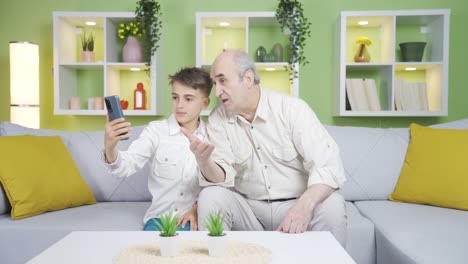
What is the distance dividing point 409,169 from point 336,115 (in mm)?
1169

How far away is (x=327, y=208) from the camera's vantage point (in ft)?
5.97

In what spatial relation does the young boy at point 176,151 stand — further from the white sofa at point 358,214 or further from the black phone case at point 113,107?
the black phone case at point 113,107

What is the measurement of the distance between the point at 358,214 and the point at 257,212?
0.54m

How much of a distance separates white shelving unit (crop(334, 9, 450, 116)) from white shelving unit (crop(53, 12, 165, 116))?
4.48ft

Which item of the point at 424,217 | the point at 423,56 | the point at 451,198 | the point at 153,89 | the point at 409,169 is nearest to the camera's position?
the point at 424,217

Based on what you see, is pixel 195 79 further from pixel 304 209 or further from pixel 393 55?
pixel 393 55

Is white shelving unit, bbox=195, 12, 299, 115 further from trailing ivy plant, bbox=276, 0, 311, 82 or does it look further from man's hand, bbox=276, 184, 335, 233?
man's hand, bbox=276, 184, 335, 233

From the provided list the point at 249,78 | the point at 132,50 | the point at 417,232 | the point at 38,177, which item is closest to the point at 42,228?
the point at 38,177

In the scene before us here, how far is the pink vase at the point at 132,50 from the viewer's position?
357 cm

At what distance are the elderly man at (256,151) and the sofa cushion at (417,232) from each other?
307 millimetres

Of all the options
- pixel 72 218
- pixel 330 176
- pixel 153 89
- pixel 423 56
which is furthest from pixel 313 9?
pixel 72 218

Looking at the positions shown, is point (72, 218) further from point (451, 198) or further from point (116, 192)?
point (451, 198)

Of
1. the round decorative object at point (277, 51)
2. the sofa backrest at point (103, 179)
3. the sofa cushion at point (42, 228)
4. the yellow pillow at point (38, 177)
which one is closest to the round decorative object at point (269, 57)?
the round decorative object at point (277, 51)

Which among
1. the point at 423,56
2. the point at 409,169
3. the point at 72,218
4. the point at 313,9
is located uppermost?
the point at 313,9
